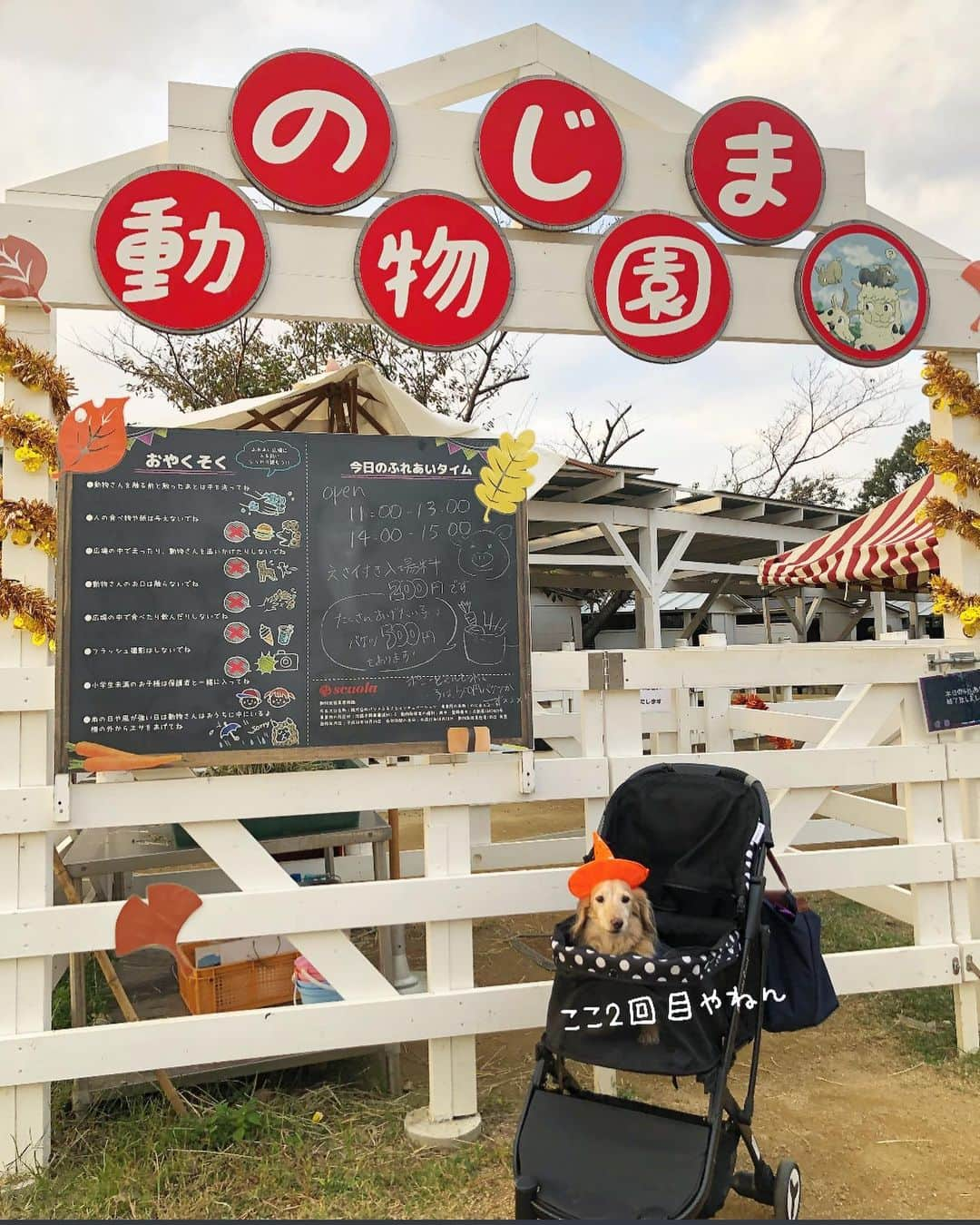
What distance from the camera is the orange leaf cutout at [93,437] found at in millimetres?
3082

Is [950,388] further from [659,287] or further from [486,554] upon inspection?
[486,554]

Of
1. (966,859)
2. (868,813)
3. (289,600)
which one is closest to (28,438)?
(289,600)

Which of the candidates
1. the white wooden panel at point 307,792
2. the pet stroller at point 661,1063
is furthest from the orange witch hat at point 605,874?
the white wooden panel at point 307,792

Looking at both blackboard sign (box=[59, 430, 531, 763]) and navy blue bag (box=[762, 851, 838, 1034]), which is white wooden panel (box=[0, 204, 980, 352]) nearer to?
blackboard sign (box=[59, 430, 531, 763])

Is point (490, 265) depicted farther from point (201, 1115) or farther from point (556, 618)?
point (556, 618)

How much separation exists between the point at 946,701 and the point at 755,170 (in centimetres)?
244

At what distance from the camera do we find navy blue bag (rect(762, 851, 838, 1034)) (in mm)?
2557

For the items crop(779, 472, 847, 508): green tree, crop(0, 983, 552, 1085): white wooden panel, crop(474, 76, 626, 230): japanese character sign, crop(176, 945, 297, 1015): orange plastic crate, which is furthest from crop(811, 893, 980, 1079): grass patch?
crop(779, 472, 847, 508): green tree

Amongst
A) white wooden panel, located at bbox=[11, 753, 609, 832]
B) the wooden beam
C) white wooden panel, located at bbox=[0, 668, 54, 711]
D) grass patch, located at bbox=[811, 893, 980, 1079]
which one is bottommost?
grass patch, located at bbox=[811, 893, 980, 1079]

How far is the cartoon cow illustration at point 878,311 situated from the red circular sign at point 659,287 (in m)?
0.64

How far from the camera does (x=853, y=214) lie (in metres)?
4.05

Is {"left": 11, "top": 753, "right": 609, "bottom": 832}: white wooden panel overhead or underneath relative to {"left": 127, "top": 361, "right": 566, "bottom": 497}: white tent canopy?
underneath

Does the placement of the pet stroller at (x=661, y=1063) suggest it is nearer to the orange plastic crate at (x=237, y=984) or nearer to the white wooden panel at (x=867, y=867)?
the white wooden panel at (x=867, y=867)

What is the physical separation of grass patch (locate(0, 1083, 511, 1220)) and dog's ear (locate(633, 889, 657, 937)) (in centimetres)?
102
